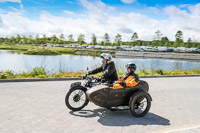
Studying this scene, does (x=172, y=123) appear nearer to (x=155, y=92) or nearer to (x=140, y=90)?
(x=140, y=90)

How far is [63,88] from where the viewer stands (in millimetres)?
9102

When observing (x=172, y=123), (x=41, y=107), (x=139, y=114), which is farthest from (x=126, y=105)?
(x=41, y=107)

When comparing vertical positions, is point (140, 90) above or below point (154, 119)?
above

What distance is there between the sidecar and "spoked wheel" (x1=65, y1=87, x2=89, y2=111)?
471mm

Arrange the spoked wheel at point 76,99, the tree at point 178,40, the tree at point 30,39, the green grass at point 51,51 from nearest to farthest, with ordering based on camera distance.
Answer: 1. the spoked wheel at point 76,99
2. the green grass at point 51,51
3. the tree at point 178,40
4. the tree at point 30,39

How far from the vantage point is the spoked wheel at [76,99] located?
222 inches

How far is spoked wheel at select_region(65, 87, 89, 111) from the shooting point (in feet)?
18.5

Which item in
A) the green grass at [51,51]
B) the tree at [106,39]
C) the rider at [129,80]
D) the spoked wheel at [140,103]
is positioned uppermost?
the tree at [106,39]

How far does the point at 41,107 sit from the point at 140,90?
9.61ft

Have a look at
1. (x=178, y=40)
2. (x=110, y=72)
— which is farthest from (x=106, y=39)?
(x=110, y=72)

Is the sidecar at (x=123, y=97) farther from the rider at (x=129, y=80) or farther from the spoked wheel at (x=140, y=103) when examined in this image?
the rider at (x=129, y=80)

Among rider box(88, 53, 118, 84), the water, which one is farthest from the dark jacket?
the water

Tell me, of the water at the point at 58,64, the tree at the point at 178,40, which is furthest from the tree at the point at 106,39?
the water at the point at 58,64

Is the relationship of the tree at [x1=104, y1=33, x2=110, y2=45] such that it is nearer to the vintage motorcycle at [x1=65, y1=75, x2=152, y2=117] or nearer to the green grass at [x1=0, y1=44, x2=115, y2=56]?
the green grass at [x1=0, y1=44, x2=115, y2=56]
